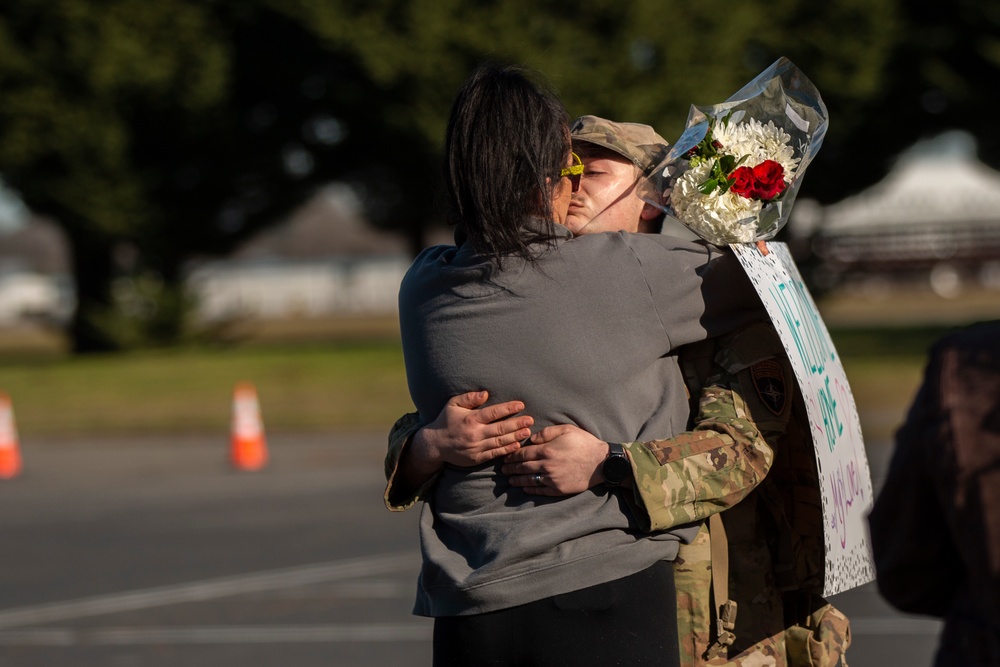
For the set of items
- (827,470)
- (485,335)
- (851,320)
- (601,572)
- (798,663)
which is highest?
(851,320)

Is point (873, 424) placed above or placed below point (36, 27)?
Result: below

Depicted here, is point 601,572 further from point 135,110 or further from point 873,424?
point 135,110

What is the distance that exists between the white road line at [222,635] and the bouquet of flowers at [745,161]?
423 centimetres

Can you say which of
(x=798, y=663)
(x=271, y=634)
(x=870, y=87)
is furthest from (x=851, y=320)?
(x=798, y=663)

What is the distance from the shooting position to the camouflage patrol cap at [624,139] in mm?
2670

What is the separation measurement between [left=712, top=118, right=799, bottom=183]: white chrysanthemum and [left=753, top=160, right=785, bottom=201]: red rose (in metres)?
0.01

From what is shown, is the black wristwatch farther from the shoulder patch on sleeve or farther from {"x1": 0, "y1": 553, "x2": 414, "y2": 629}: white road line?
{"x1": 0, "y1": 553, "x2": 414, "y2": 629}: white road line

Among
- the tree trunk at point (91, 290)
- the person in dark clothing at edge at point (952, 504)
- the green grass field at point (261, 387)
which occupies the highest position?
the tree trunk at point (91, 290)

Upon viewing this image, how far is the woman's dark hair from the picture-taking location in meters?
2.37

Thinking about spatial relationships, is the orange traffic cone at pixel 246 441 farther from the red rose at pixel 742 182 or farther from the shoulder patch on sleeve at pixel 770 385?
the shoulder patch on sleeve at pixel 770 385

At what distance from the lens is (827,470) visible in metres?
2.49

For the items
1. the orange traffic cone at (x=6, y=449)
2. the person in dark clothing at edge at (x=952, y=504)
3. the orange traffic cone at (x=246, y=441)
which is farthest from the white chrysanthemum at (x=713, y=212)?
the orange traffic cone at (x=6, y=449)

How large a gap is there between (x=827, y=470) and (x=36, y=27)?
27.0m

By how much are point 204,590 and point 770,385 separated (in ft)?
19.2
